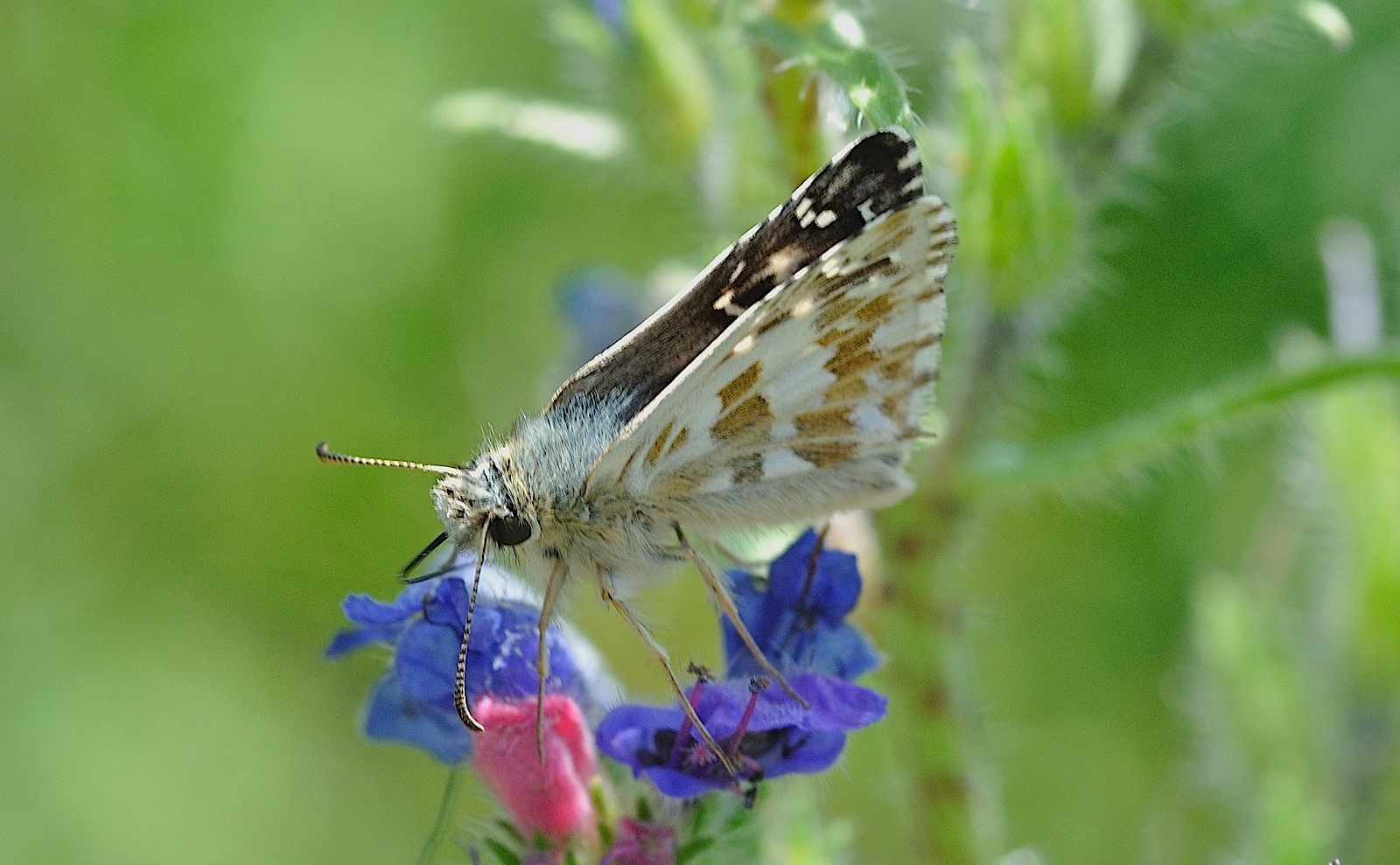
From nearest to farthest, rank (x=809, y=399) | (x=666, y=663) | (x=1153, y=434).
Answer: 1. (x=666, y=663)
2. (x=809, y=399)
3. (x=1153, y=434)

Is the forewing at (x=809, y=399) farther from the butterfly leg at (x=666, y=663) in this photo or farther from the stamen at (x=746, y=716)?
the stamen at (x=746, y=716)

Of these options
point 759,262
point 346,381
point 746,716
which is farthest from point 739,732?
point 346,381

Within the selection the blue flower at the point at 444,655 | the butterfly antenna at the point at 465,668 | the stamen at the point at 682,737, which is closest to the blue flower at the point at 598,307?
the blue flower at the point at 444,655

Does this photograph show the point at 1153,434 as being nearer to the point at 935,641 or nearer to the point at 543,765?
the point at 935,641

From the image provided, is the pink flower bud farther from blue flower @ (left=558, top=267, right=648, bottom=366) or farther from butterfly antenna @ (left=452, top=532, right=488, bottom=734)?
blue flower @ (left=558, top=267, right=648, bottom=366)

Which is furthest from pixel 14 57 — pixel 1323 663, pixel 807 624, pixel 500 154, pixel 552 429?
pixel 1323 663
